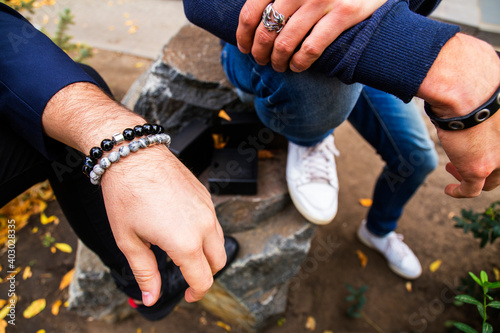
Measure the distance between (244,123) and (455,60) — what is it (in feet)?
4.00

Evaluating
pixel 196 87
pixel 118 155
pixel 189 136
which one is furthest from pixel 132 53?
pixel 118 155

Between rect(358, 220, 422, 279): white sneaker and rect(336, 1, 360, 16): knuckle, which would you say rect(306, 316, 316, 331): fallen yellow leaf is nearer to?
rect(358, 220, 422, 279): white sneaker

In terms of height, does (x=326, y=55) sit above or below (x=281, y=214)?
above

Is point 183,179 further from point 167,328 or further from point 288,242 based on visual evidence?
point 167,328

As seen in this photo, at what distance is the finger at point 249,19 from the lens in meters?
0.93

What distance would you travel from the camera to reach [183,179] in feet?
2.73

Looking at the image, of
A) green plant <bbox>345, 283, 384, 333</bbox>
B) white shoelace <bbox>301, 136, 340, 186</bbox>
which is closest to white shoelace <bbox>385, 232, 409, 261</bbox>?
green plant <bbox>345, 283, 384, 333</bbox>

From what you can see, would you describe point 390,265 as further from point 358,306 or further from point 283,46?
point 283,46

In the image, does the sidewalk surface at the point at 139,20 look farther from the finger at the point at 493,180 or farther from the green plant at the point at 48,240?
the finger at the point at 493,180

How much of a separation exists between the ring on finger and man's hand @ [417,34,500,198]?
458mm

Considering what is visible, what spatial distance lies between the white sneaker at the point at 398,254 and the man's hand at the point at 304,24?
175cm

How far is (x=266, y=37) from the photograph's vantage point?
97 cm

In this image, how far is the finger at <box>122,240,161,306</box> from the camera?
0.80m

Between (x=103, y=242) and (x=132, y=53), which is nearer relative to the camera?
(x=103, y=242)
